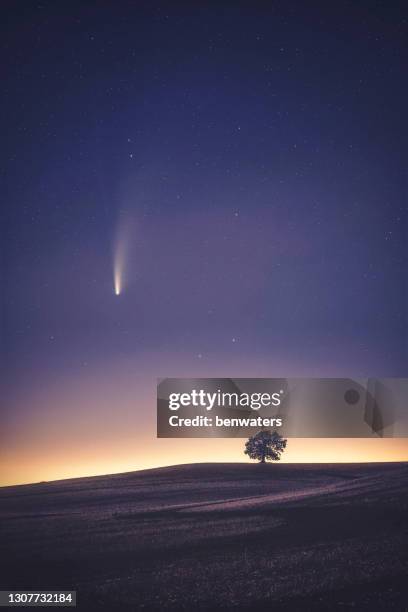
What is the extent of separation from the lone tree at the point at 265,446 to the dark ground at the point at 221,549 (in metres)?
26.7

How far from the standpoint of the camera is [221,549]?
1533cm

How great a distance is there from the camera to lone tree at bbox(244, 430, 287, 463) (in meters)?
56.0

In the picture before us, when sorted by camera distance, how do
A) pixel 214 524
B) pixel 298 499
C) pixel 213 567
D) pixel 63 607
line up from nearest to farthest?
pixel 63 607
pixel 213 567
pixel 214 524
pixel 298 499

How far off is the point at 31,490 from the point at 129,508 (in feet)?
48.6

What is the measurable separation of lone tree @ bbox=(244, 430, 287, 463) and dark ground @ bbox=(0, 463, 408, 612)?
26707 millimetres

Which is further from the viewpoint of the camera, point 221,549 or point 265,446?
point 265,446

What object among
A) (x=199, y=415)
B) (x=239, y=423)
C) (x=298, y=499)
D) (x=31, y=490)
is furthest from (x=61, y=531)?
(x=31, y=490)

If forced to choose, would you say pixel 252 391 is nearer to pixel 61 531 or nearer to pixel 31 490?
pixel 61 531

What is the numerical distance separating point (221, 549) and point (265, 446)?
4195cm

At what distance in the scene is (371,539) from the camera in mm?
15312

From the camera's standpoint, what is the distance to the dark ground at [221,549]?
11320mm

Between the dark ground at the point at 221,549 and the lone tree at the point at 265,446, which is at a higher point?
the lone tree at the point at 265,446

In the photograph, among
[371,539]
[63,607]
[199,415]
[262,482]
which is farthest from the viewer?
[262,482]

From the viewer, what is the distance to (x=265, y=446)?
56.0 meters
